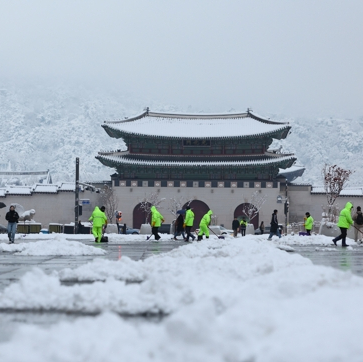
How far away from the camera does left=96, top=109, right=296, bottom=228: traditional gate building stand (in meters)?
53.2

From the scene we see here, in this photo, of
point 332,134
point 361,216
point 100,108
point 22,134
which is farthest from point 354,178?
point 361,216

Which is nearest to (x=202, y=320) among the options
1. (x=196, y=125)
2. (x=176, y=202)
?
(x=176, y=202)

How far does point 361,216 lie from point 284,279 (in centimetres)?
1805

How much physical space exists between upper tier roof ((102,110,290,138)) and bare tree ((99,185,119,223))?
16.1ft

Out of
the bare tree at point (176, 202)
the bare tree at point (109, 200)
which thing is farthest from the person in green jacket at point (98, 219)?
the bare tree at point (176, 202)

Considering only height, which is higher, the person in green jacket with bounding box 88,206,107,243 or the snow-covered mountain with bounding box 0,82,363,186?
the snow-covered mountain with bounding box 0,82,363,186

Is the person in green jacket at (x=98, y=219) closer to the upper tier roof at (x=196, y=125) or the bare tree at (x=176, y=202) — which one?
the upper tier roof at (x=196, y=125)

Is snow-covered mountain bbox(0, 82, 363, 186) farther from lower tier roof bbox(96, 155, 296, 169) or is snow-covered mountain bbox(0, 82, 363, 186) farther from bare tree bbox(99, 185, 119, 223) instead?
lower tier roof bbox(96, 155, 296, 169)

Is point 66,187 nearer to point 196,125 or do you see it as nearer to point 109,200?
point 109,200

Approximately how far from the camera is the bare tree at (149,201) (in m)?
53.6

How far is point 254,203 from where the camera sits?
175ft

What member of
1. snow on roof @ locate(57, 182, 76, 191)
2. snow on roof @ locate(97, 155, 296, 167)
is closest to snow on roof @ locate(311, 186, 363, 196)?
snow on roof @ locate(97, 155, 296, 167)

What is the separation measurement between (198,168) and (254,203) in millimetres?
5525

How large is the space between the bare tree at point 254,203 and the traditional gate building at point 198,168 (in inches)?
12.2
